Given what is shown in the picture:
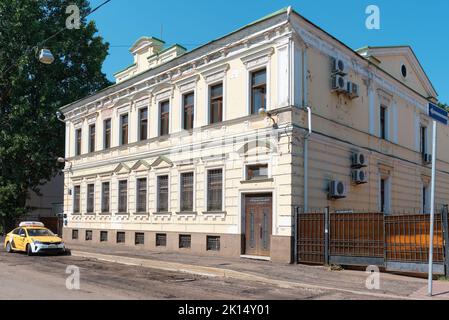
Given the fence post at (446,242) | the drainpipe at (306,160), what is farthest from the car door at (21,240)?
the fence post at (446,242)

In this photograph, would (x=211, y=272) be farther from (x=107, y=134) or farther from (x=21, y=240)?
(x=107, y=134)

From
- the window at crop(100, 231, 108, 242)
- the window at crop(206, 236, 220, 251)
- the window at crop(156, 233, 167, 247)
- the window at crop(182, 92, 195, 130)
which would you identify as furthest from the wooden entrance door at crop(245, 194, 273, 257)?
the window at crop(100, 231, 108, 242)

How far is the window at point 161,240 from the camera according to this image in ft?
74.2

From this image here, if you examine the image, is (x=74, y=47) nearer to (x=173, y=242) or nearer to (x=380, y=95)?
(x=173, y=242)

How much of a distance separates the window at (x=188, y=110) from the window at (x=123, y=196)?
232 inches

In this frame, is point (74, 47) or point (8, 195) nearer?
point (8, 195)

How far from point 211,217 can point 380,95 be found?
10151 mm

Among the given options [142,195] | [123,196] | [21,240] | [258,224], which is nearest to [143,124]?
[142,195]

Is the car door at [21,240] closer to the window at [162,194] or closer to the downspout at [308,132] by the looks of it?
the window at [162,194]

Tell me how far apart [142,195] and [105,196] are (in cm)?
411

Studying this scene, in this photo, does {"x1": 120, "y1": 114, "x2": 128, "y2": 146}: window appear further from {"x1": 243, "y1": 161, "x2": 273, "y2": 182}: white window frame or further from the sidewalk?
{"x1": 243, "y1": 161, "x2": 273, "y2": 182}: white window frame

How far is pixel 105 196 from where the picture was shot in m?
27.6
